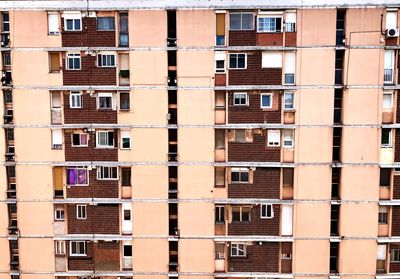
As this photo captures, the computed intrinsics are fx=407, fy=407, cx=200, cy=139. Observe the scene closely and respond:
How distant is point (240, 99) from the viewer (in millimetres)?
15531

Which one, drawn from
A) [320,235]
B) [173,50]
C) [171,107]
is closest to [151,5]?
[173,50]

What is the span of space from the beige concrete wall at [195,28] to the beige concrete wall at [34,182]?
726 cm

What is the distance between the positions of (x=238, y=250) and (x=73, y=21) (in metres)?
10.9

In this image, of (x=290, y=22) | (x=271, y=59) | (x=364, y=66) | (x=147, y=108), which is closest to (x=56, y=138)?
(x=147, y=108)

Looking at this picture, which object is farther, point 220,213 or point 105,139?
point 220,213

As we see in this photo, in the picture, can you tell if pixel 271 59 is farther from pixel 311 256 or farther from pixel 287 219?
pixel 311 256

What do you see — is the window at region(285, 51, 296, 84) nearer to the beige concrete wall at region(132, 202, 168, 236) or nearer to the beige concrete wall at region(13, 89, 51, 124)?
the beige concrete wall at region(132, 202, 168, 236)

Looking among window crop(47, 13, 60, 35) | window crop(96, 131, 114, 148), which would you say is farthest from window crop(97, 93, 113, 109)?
window crop(47, 13, 60, 35)

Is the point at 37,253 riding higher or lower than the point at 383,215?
lower

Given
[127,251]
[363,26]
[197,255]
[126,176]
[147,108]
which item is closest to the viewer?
[363,26]

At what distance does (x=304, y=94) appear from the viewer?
1534cm

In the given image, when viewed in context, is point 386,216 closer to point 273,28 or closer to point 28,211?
point 273,28

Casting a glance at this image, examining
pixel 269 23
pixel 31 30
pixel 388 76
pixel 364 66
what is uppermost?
pixel 269 23

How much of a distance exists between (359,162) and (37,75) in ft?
41.7
